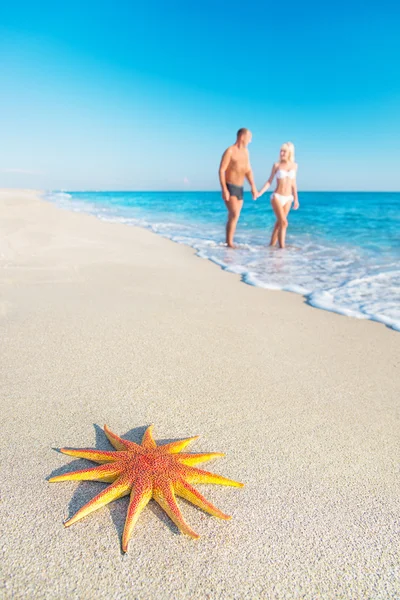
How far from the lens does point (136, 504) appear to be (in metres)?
1.23

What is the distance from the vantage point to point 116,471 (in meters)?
1.38

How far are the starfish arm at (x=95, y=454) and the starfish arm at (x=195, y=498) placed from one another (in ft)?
0.91

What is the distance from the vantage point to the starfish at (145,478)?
1242 mm

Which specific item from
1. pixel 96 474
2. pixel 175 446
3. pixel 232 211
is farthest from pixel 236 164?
pixel 96 474

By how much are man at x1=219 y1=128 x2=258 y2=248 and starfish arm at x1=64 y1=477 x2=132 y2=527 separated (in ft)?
22.6

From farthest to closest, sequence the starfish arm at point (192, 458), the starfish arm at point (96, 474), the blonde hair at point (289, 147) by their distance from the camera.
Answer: the blonde hair at point (289, 147) → the starfish arm at point (192, 458) → the starfish arm at point (96, 474)

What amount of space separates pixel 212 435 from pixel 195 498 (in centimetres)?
56

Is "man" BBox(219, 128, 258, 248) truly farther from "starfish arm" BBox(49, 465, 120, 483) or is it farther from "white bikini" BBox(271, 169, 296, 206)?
"starfish arm" BBox(49, 465, 120, 483)

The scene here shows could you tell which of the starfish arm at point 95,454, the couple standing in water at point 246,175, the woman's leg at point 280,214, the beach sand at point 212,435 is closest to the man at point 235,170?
the couple standing in water at point 246,175

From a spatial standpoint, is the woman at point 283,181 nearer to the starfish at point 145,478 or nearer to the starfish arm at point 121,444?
the starfish arm at point 121,444

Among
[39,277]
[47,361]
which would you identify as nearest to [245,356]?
[47,361]

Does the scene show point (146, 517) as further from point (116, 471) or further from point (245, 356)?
point (245, 356)

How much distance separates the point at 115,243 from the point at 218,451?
6456mm

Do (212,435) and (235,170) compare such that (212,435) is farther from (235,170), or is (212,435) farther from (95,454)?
(235,170)
